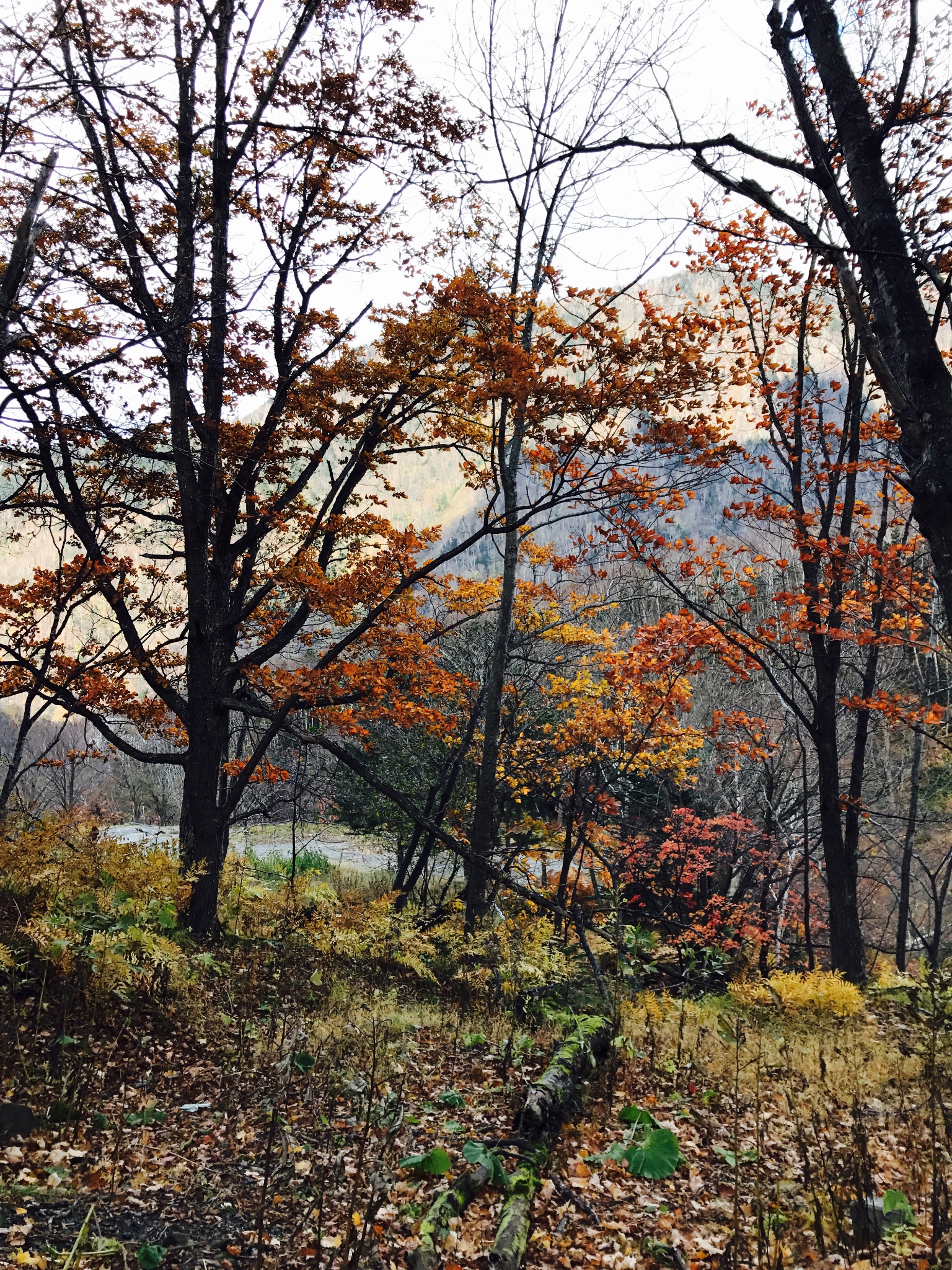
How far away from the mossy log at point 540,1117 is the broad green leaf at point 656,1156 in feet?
1.73

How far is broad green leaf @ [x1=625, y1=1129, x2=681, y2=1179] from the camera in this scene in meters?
3.32

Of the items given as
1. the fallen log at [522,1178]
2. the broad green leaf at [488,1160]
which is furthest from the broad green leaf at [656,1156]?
the broad green leaf at [488,1160]

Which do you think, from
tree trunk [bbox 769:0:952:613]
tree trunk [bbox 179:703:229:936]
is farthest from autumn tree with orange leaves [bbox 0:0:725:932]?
tree trunk [bbox 769:0:952:613]

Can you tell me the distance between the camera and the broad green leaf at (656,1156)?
10.9 feet

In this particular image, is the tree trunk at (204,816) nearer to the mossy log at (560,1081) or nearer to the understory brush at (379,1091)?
the understory brush at (379,1091)

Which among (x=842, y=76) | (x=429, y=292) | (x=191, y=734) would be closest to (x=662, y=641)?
(x=429, y=292)

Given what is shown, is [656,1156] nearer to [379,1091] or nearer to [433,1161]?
[433,1161]

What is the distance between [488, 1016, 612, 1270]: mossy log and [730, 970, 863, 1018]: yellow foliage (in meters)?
2.76

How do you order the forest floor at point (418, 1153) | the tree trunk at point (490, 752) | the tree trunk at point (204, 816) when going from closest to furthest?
the forest floor at point (418, 1153), the tree trunk at point (204, 816), the tree trunk at point (490, 752)

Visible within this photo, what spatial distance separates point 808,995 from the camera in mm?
7371

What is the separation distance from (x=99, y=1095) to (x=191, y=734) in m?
4.15

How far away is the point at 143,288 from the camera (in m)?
7.48

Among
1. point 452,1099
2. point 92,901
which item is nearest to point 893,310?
point 452,1099

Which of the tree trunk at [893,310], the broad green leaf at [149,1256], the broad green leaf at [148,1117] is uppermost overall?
the tree trunk at [893,310]
